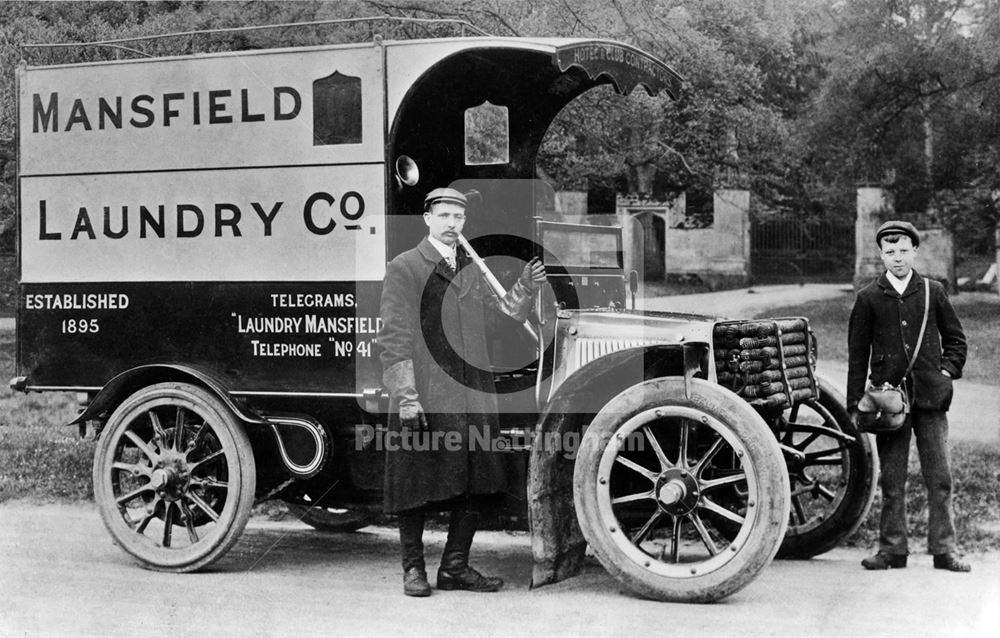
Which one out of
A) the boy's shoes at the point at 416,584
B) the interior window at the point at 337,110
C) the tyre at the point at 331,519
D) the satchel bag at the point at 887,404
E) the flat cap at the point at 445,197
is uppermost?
the interior window at the point at 337,110

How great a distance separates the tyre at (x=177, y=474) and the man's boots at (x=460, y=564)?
1.02 m

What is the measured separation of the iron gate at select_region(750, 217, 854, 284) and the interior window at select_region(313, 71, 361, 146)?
10221 millimetres

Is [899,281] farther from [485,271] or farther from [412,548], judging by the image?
[412,548]

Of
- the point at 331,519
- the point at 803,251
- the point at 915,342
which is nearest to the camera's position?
the point at 915,342

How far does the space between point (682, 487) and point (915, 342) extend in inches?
63.8

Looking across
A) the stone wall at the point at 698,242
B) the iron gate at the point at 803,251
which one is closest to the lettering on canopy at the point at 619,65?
the stone wall at the point at 698,242

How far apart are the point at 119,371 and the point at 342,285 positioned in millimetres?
1321

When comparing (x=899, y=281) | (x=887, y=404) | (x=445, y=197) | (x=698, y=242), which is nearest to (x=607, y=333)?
(x=445, y=197)

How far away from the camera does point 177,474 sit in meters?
5.91

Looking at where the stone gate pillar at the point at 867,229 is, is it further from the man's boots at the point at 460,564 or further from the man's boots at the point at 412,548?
the man's boots at the point at 412,548

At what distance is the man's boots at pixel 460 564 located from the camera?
5.52 m

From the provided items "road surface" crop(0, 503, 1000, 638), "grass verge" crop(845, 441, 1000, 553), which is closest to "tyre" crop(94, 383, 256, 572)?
"road surface" crop(0, 503, 1000, 638)

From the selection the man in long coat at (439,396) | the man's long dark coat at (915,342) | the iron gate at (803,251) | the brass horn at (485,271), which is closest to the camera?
the man in long coat at (439,396)

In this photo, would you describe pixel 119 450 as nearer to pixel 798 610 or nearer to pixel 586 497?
pixel 586 497
